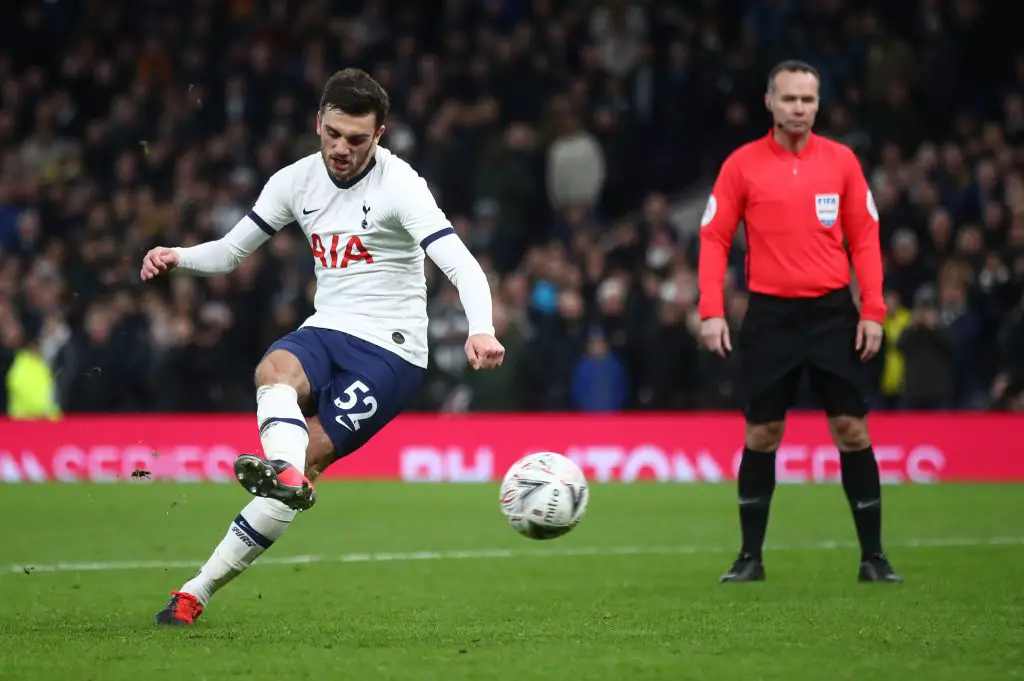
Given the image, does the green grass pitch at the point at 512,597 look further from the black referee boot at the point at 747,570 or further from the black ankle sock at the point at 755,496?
the black ankle sock at the point at 755,496

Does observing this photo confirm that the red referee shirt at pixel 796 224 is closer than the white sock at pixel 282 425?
No

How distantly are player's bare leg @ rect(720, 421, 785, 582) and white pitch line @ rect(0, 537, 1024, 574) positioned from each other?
171cm

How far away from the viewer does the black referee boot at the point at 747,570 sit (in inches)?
350

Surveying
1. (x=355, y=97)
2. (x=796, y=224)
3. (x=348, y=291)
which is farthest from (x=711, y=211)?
(x=355, y=97)

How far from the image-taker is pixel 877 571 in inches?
347

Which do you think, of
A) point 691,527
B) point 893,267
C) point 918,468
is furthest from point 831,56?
point 691,527

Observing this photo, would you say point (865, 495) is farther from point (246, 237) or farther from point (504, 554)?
point (246, 237)

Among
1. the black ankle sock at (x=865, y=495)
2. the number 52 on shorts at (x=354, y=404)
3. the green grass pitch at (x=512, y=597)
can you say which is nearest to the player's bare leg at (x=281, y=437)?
the number 52 on shorts at (x=354, y=404)

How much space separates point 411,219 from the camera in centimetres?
723

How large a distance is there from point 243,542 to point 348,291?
46.4 inches

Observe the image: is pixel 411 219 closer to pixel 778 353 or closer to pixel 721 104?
pixel 778 353

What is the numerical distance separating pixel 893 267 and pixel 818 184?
29.0 feet

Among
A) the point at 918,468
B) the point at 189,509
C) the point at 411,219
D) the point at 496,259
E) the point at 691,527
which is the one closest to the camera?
the point at 411,219

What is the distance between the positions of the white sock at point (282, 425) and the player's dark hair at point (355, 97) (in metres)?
1.22
